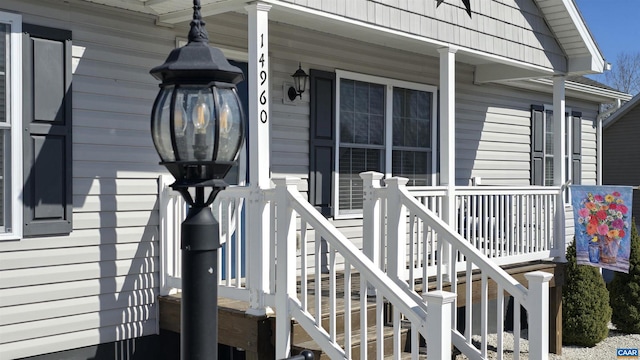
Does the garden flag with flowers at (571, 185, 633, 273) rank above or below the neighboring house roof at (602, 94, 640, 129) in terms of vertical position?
below

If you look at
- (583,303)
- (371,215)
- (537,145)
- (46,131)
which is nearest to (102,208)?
(46,131)

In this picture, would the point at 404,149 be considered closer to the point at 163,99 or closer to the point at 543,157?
the point at 543,157

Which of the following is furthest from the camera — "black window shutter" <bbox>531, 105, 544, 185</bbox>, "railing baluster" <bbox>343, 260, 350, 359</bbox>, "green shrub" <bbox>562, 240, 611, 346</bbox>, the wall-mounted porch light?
"black window shutter" <bbox>531, 105, 544, 185</bbox>

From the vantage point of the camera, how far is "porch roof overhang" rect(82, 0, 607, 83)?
541 centimetres

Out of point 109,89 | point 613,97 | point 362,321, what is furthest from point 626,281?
point 109,89

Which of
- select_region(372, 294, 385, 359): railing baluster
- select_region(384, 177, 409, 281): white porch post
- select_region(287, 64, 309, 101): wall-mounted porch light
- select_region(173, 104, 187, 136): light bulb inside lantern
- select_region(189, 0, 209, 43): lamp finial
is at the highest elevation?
select_region(287, 64, 309, 101): wall-mounted porch light

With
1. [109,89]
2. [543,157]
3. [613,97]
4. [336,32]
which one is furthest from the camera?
[613,97]

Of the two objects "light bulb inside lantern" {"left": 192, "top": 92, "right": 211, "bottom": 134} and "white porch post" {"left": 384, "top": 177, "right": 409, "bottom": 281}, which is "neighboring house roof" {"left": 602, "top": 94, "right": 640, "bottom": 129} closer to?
"white porch post" {"left": 384, "top": 177, "right": 409, "bottom": 281}

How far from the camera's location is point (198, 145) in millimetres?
2422

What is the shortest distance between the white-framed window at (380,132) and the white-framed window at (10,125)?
329 centimetres

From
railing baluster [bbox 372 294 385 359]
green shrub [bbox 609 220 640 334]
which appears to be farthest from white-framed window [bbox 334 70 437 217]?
green shrub [bbox 609 220 640 334]

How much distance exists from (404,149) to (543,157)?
3427mm

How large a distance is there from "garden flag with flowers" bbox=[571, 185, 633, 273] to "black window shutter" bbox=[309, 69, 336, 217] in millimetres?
3227

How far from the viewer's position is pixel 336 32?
22.6 feet
